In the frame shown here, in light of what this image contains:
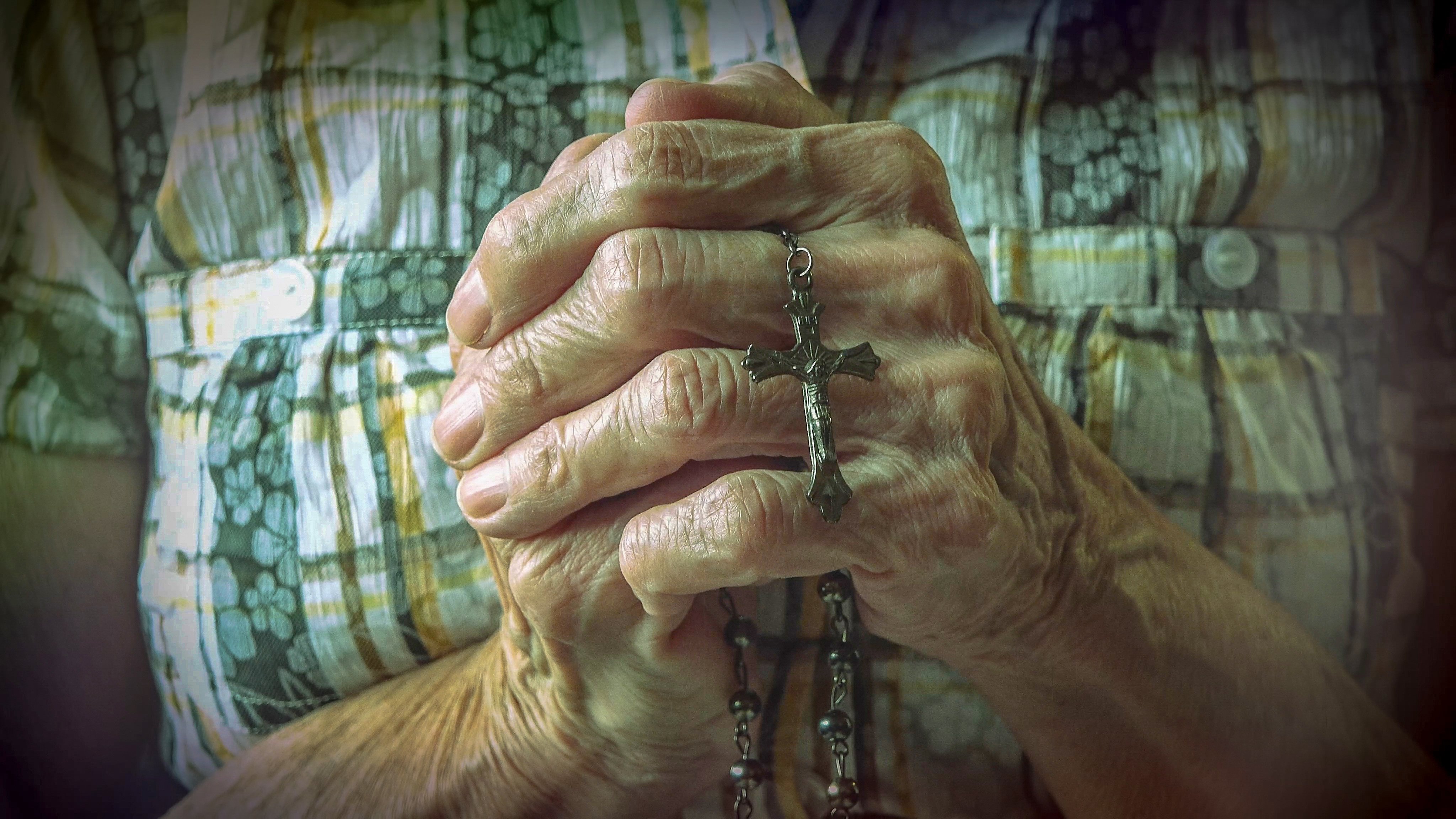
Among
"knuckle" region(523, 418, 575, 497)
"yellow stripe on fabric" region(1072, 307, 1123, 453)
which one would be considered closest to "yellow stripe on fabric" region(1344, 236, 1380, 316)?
"yellow stripe on fabric" region(1072, 307, 1123, 453)

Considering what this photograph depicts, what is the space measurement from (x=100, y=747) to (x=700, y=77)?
0.59 metres

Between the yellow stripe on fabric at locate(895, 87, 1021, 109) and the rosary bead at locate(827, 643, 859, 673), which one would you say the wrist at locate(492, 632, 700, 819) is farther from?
the yellow stripe on fabric at locate(895, 87, 1021, 109)

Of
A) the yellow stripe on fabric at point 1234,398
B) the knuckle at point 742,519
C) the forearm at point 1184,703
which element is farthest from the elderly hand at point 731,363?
the yellow stripe on fabric at point 1234,398

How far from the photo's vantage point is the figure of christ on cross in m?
0.37

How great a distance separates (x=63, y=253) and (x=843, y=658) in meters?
Result: 0.56

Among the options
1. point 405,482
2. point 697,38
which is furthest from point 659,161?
point 405,482

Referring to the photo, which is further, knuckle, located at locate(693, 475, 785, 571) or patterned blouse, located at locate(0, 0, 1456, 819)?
patterned blouse, located at locate(0, 0, 1456, 819)

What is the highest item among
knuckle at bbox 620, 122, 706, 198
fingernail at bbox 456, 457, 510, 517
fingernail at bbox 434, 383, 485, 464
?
knuckle at bbox 620, 122, 706, 198

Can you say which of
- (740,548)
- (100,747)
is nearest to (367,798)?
(100,747)

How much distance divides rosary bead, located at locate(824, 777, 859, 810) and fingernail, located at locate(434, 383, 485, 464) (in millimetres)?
270

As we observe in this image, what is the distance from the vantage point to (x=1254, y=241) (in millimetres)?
582

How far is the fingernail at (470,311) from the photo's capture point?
1.41ft

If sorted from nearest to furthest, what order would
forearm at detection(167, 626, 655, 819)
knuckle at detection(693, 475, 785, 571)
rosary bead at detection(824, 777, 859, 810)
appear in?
knuckle at detection(693, 475, 785, 571), rosary bead at detection(824, 777, 859, 810), forearm at detection(167, 626, 655, 819)

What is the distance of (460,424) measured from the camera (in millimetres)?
445
